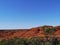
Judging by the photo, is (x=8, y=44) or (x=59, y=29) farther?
(x=59, y=29)

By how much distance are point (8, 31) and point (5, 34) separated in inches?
180

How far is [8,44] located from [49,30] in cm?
1968

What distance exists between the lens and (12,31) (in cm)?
10256

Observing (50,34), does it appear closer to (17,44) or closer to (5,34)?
(17,44)

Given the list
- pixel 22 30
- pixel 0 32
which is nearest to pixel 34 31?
pixel 22 30

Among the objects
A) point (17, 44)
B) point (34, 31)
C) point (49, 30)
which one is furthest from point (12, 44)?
point (34, 31)

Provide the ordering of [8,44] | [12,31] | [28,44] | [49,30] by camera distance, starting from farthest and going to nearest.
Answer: [12,31]
[49,30]
[28,44]
[8,44]

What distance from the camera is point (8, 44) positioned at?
32.5m

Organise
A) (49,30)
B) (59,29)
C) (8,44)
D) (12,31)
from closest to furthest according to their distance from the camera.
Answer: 1. (8,44)
2. (49,30)
3. (59,29)
4. (12,31)

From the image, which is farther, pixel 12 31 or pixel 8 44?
pixel 12 31

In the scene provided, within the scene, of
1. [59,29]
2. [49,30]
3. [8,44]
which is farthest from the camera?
[59,29]

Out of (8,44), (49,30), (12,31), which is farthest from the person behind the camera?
(12,31)

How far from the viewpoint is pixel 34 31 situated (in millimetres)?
96312

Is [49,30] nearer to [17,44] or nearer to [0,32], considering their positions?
[17,44]
